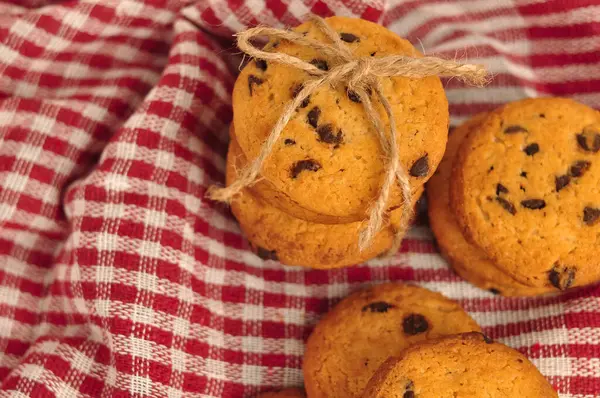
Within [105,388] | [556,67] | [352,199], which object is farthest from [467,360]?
[556,67]

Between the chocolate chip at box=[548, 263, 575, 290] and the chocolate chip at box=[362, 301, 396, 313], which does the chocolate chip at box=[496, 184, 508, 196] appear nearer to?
the chocolate chip at box=[548, 263, 575, 290]

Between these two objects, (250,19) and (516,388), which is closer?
(516,388)

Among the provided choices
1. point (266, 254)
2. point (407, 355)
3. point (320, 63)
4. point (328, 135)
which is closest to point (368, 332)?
point (407, 355)

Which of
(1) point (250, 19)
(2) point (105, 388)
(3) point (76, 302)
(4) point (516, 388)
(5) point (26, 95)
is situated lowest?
(2) point (105, 388)

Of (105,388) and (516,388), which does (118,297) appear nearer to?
(105,388)

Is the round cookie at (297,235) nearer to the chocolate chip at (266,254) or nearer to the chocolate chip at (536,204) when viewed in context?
the chocolate chip at (266,254)

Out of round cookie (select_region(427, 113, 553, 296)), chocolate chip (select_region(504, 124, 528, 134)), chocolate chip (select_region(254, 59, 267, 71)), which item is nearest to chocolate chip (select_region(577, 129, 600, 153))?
chocolate chip (select_region(504, 124, 528, 134))

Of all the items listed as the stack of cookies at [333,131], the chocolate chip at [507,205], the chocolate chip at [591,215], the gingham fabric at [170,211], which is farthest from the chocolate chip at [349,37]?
the chocolate chip at [591,215]
